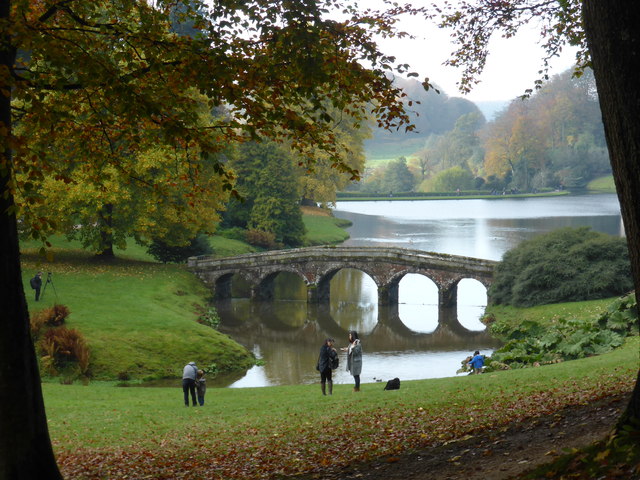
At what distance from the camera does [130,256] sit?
5178 centimetres

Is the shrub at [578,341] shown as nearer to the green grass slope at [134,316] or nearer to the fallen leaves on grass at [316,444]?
the fallen leaves on grass at [316,444]

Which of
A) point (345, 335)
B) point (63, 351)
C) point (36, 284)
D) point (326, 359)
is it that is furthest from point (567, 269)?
point (36, 284)

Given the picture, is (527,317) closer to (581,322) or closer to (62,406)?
(581,322)

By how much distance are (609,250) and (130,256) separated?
3128cm

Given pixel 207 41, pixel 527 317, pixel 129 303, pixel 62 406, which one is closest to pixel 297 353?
pixel 129 303

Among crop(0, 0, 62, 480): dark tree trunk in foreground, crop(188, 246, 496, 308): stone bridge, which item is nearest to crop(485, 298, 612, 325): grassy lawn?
crop(188, 246, 496, 308): stone bridge

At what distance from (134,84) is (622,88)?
734 centimetres

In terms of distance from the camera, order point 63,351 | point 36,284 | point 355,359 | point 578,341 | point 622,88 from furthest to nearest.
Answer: point 36,284, point 63,351, point 578,341, point 355,359, point 622,88

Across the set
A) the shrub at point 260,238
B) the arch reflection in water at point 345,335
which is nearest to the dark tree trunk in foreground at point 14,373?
the arch reflection in water at point 345,335

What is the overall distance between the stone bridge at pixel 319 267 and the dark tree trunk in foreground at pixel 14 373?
39.3 metres

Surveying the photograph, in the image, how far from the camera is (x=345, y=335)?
41969mm

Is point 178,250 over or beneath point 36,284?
over

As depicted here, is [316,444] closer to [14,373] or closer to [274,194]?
[14,373]

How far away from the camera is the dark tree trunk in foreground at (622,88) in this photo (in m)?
7.36
